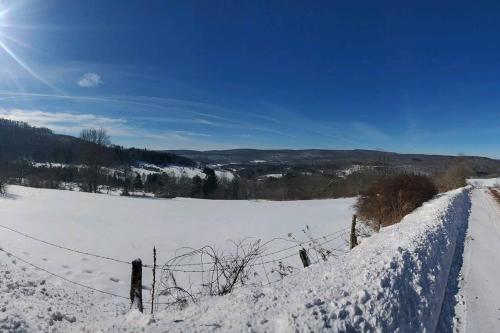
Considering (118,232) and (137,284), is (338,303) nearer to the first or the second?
(137,284)

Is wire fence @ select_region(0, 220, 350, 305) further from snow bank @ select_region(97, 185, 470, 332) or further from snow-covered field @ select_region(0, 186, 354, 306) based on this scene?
snow bank @ select_region(97, 185, 470, 332)

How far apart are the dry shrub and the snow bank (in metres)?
16.3

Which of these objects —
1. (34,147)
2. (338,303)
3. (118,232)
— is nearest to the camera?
(338,303)

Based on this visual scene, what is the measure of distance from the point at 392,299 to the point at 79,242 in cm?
1481

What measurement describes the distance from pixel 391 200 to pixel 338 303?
68.8 ft

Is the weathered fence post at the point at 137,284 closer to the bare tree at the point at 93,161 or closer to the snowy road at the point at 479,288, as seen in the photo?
the snowy road at the point at 479,288

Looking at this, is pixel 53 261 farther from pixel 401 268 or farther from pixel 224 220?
pixel 224 220

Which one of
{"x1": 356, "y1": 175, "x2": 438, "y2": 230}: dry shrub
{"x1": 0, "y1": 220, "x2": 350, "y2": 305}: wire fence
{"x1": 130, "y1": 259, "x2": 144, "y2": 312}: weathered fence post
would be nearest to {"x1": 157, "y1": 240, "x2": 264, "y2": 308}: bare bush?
{"x1": 0, "y1": 220, "x2": 350, "y2": 305}: wire fence

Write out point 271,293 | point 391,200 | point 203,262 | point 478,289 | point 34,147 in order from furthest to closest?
point 34,147 < point 391,200 < point 203,262 < point 478,289 < point 271,293

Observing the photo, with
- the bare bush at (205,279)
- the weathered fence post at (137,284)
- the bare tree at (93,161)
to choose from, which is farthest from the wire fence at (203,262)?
the bare tree at (93,161)

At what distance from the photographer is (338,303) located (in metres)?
5.31

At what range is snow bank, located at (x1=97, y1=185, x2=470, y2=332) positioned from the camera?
4.70 meters

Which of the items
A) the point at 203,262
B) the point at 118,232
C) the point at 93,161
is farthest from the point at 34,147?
the point at 203,262

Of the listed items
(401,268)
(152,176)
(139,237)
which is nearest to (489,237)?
(401,268)
